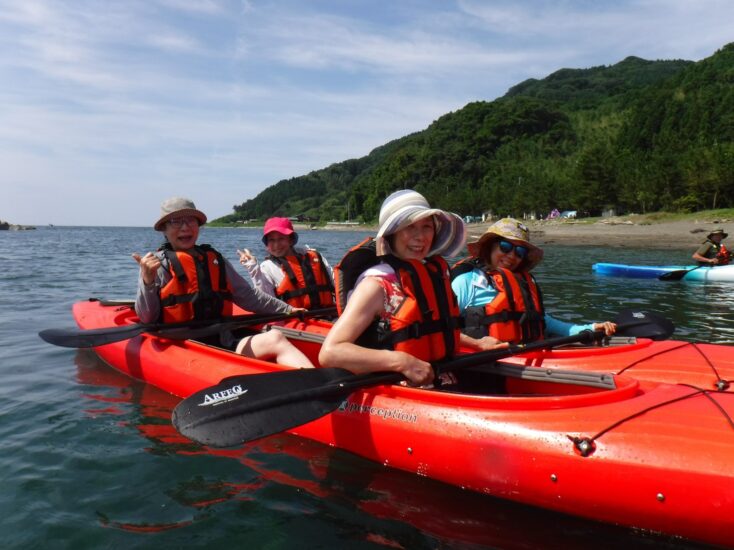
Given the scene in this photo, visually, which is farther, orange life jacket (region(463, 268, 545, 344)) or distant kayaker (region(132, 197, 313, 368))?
distant kayaker (region(132, 197, 313, 368))

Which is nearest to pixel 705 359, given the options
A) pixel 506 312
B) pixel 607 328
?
pixel 607 328

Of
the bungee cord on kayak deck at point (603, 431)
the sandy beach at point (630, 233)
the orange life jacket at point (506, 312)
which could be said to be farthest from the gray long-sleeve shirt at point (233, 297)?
the sandy beach at point (630, 233)

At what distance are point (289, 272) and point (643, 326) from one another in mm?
3935

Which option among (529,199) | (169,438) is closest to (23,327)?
(169,438)

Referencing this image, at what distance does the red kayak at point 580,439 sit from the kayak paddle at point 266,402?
0.31 meters

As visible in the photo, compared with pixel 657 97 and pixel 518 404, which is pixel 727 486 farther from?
pixel 657 97

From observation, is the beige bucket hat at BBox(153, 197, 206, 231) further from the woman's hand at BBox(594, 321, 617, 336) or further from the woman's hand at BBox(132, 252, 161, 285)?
the woman's hand at BBox(594, 321, 617, 336)

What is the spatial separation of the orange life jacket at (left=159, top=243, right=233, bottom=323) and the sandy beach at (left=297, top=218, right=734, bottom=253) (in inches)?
868

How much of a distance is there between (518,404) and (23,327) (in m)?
8.37

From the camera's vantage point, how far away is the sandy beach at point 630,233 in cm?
3180

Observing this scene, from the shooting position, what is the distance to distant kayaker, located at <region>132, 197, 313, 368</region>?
5176 mm

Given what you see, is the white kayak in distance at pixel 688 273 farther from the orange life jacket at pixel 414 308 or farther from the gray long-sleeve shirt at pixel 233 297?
the orange life jacket at pixel 414 308

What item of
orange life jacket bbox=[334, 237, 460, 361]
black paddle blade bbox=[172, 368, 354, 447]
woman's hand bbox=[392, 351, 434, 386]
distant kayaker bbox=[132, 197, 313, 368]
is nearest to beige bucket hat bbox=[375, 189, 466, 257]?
orange life jacket bbox=[334, 237, 460, 361]

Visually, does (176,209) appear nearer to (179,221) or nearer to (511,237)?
(179,221)
